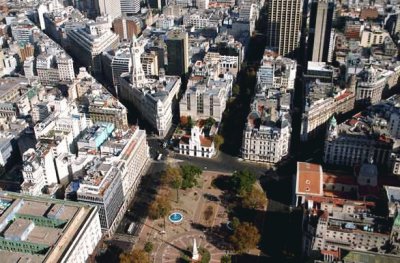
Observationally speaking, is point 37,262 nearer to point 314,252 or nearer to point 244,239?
point 244,239

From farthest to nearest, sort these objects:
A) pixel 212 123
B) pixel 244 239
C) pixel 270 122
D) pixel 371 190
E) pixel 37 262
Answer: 1. pixel 212 123
2. pixel 270 122
3. pixel 371 190
4. pixel 244 239
5. pixel 37 262

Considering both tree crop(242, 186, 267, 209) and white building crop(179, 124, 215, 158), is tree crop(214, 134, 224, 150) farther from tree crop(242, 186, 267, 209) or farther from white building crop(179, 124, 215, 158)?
tree crop(242, 186, 267, 209)

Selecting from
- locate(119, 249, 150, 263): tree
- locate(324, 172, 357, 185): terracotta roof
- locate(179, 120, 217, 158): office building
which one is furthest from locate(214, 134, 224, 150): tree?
locate(119, 249, 150, 263): tree

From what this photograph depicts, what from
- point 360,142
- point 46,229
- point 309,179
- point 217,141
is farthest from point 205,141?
point 46,229

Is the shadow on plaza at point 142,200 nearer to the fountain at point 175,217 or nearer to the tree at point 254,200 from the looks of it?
the fountain at point 175,217

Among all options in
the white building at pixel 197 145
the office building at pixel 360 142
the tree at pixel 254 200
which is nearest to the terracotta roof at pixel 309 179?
the tree at pixel 254 200

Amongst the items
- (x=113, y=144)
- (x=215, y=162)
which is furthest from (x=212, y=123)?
(x=113, y=144)

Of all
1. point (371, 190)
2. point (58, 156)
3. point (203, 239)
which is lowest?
point (203, 239)
